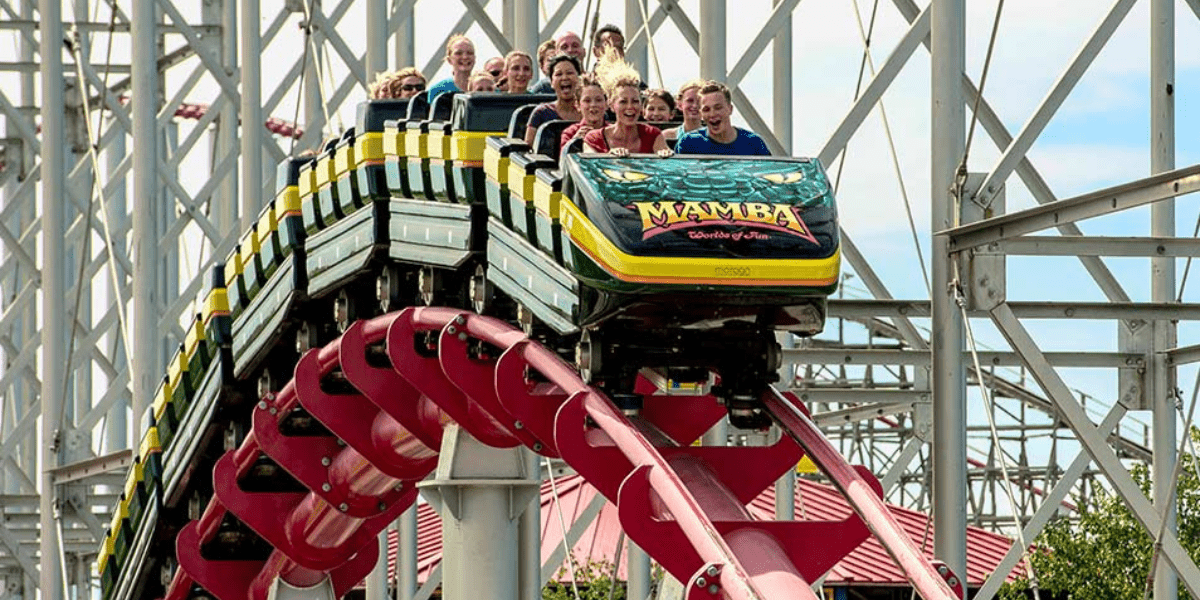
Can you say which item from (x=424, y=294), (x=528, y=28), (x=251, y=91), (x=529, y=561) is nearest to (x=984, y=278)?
(x=424, y=294)

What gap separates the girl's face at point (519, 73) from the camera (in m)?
15.8

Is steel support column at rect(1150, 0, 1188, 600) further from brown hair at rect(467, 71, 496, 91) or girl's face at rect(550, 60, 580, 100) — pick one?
girl's face at rect(550, 60, 580, 100)

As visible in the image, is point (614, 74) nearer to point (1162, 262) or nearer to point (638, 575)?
point (1162, 262)

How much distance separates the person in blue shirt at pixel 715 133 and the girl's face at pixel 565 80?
1182mm

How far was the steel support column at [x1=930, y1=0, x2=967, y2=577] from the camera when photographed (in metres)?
15.0

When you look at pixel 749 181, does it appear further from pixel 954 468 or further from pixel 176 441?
pixel 176 441

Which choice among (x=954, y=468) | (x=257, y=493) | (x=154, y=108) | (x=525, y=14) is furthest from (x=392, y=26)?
Answer: (x=954, y=468)

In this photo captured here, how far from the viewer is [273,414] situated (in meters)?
18.4

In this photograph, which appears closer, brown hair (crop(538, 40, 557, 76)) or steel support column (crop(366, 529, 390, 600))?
brown hair (crop(538, 40, 557, 76))

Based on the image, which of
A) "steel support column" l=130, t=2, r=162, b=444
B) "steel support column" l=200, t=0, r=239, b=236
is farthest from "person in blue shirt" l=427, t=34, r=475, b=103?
"steel support column" l=200, t=0, r=239, b=236

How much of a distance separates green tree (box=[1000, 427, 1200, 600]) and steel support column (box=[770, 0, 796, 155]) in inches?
265

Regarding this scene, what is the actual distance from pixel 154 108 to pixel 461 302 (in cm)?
779

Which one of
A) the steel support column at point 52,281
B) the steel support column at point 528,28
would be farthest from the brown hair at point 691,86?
the steel support column at point 52,281

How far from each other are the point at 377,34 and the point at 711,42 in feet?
17.1
